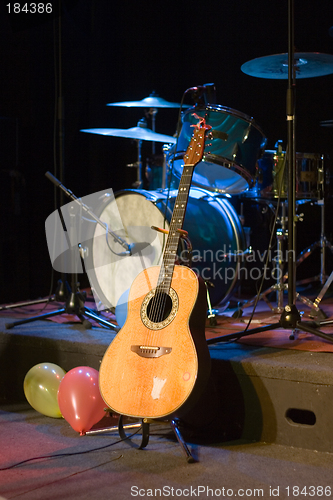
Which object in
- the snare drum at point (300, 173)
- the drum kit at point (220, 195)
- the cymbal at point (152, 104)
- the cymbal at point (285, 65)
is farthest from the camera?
the cymbal at point (152, 104)

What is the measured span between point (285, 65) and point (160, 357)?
2213 millimetres

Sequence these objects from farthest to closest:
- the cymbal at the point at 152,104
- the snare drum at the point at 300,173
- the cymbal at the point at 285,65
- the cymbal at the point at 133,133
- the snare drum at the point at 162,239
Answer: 1. the cymbal at the point at 152,104
2. the cymbal at the point at 133,133
3. the snare drum at the point at 300,173
4. the snare drum at the point at 162,239
5. the cymbal at the point at 285,65

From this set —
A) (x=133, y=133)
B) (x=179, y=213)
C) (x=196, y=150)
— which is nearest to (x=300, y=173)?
(x=133, y=133)

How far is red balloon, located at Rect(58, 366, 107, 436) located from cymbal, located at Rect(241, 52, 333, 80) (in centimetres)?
221

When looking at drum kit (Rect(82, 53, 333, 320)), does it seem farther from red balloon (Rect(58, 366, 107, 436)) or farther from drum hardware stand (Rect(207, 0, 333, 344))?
red balloon (Rect(58, 366, 107, 436))

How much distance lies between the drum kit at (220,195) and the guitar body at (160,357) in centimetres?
102

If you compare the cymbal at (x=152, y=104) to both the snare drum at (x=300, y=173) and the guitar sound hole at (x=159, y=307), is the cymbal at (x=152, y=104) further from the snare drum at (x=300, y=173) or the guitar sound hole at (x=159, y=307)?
the guitar sound hole at (x=159, y=307)

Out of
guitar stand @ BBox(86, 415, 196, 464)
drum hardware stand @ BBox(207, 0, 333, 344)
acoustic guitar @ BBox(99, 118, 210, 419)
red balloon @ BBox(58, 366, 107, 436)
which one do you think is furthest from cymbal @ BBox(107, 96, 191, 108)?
guitar stand @ BBox(86, 415, 196, 464)

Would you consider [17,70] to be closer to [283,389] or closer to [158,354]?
[158,354]

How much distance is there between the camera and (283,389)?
2490 mm

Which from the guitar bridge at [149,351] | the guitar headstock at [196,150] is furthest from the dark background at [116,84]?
the guitar bridge at [149,351]

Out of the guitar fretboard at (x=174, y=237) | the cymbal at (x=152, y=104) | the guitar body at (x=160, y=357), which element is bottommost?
the guitar body at (x=160, y=357)

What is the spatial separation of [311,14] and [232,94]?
96 cm

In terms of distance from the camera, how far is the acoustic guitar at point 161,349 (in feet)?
7.18
